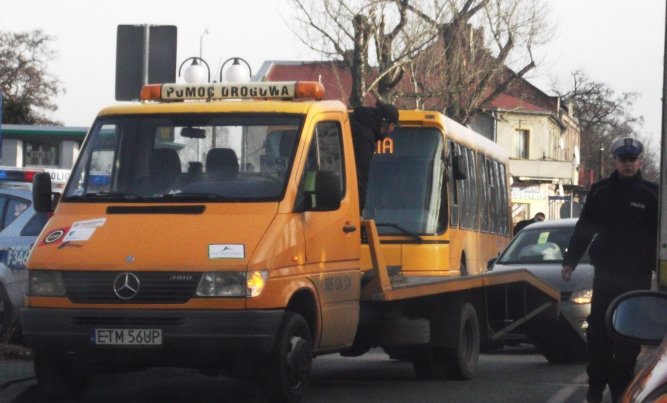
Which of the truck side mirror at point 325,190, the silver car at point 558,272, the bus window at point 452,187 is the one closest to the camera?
the truck side mirror at point 325,190

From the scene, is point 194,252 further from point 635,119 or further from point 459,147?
point 635,119

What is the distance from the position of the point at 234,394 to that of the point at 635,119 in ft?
332

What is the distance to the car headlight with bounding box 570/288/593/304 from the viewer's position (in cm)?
1576

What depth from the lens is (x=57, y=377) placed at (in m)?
10.3

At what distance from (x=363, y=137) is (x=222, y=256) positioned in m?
2.32

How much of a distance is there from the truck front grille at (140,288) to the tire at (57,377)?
69 centimetres

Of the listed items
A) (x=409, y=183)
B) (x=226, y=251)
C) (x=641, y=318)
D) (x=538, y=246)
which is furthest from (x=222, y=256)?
(x=538, y=246)

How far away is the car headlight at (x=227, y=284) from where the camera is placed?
31.6 ft

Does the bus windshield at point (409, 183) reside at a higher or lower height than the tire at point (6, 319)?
higher

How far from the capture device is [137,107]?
1112 cm

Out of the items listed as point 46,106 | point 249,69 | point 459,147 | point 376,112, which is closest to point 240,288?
point 376,112

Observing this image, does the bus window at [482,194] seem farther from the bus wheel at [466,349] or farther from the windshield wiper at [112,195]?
the windshield wiper at [112,195]

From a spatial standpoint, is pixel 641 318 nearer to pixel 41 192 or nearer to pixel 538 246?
pixel 41 192

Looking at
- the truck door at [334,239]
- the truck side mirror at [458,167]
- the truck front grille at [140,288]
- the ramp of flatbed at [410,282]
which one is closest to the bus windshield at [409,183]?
the truck side mirror at [458,167]
